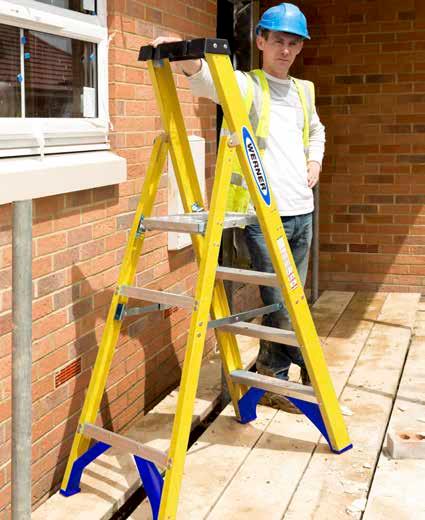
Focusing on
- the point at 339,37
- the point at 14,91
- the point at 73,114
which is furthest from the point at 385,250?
the point at 14,91

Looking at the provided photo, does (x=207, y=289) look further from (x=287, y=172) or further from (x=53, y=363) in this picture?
(x=287, y=172)

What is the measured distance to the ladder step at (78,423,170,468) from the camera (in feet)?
9.78

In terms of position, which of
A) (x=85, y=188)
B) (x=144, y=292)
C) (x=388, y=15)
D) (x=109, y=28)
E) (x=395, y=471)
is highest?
(x=388, y=15)

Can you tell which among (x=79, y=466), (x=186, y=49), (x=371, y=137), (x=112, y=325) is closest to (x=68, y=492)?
(x=79, y=466)

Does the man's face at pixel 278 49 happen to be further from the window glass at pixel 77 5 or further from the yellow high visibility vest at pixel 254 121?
the window glass at pixel 77 5

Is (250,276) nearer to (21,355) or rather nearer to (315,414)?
(315,414)

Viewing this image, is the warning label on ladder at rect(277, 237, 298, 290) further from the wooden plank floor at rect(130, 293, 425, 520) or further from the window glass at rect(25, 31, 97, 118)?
the window glass at rect(25, 31, 97, 118)

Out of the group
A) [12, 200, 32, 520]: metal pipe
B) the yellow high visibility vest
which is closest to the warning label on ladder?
the yellow high visibility vest

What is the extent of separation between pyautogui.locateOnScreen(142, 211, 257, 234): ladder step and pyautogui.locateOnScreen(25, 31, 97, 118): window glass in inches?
25.4

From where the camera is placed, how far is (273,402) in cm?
434

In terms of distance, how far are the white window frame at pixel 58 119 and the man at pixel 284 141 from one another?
2.09 ft

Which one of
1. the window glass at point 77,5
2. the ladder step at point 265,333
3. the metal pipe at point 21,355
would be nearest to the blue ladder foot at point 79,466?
the ladder step at point 265,333

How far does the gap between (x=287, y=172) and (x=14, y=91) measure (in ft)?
4.51

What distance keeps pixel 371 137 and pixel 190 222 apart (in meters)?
4.43
